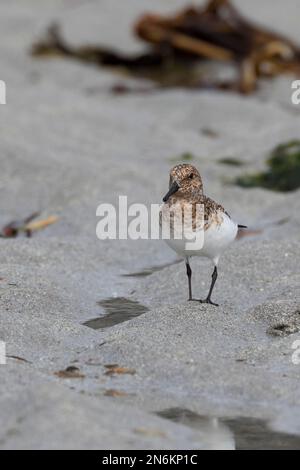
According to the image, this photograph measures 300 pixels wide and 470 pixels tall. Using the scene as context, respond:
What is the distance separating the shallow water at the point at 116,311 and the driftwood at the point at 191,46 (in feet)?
21.5

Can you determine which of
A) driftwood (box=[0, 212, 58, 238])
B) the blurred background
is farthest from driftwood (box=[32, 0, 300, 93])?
driftwood (box=[0, 212, 58, 238])

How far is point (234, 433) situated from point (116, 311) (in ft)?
6.92

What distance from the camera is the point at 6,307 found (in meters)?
6.05

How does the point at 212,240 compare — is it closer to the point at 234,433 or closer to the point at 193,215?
the point at 193,215

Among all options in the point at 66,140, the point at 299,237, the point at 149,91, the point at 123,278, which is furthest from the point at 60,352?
the point at 149,91

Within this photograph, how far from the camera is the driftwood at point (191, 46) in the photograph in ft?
43.1

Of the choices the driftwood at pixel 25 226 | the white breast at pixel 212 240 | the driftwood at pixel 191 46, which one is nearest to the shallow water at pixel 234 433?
the white breast at pixel 212 240

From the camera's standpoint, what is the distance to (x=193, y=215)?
5.88 m

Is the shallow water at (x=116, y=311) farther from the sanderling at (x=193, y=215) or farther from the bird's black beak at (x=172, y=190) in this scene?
the bird's black beak at (x=172, y=190)

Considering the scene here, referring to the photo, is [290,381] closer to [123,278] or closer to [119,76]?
[123,278]

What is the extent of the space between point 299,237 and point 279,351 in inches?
99.3

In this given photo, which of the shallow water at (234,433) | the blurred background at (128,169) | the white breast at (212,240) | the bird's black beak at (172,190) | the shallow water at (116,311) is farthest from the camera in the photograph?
the shallow water at (116,311)

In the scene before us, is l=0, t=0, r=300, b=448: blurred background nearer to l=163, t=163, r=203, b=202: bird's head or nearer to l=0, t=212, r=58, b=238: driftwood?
l=0, t=212, r=58, b=238: driftwood

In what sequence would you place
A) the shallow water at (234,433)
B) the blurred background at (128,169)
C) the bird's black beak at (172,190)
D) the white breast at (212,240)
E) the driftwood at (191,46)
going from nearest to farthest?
the shallow water at (234,433), the blurred background at (128,169), the white breast at (212,240), the bird's black beak at (172,190), the driftwood at (191,46)
